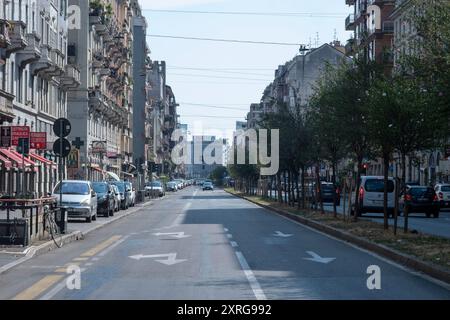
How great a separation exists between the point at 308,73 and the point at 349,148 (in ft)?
335

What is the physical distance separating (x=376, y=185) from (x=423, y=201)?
6.45m

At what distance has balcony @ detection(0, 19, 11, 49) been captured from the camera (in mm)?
39750

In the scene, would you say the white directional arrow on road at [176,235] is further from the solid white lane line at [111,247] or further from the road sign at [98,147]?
the road sign at [98,147]

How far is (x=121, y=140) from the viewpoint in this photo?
98.2m

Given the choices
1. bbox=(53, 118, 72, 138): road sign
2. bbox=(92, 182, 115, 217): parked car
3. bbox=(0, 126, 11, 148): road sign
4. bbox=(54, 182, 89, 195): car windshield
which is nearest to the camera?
bbox=(53, 118, 72, 138): road sign

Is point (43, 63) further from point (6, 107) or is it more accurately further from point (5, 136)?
point (5, 136)

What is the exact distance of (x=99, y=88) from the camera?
73500 mm

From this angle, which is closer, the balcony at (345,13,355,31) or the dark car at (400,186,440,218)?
the dark car at (400,186,440,218)

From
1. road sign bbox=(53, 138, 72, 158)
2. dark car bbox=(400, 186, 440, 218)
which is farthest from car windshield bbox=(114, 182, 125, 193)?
road sign bbox=(53, 138, 72, 158)

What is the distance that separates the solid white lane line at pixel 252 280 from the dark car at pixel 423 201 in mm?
27409

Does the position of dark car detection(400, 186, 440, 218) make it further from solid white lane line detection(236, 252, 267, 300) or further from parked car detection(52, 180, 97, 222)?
solid white lane line detection(236, 252, 267, 300)

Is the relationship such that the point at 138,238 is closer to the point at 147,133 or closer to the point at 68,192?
the point at 68,192

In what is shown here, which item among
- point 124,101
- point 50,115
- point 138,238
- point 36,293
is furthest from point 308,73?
point 36,293

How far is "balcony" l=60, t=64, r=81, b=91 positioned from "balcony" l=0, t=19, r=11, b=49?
734 inches
